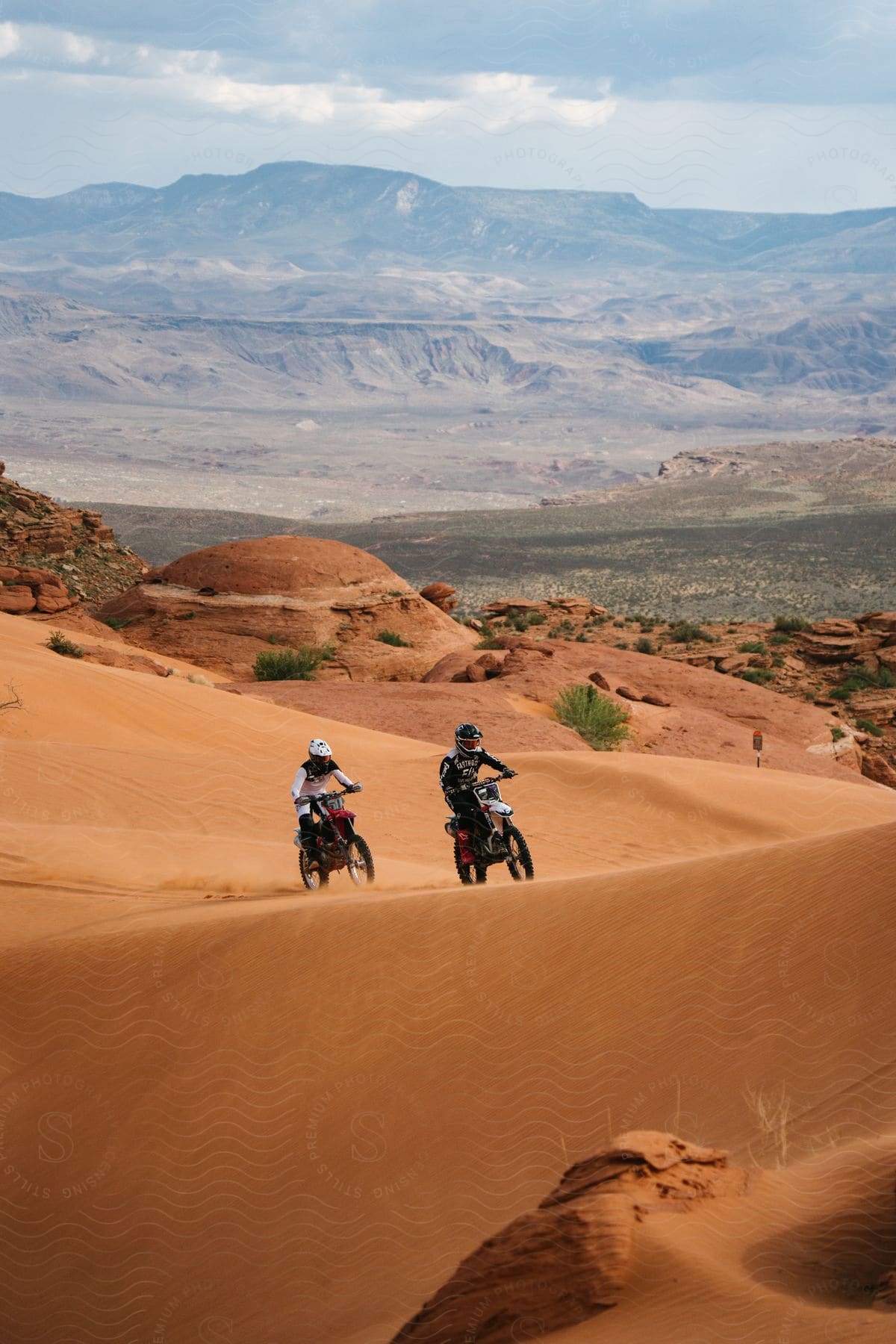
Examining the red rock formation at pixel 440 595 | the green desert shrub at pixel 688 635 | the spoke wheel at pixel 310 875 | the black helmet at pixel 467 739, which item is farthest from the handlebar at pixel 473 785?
the green desert shrub at pixel 688 635

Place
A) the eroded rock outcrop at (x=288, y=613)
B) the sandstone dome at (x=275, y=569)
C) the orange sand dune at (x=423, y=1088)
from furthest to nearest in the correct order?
the sandstone dome at (x=275, y=569) → the eroded rock outcrop at (x=288, y=613) → the orange sand dune at (x=423, y=1088)

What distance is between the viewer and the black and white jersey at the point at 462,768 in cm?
1052

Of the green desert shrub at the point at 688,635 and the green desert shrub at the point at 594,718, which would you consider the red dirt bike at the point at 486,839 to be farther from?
the green desert shrub at the point at 688,635

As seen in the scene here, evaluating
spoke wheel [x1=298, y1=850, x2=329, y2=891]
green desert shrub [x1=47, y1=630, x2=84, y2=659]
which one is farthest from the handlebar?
green desert shrub [x1=47, y1=630, x2=84, y2=659]

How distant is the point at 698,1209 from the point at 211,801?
10953 millimetres

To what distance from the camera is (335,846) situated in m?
10.9

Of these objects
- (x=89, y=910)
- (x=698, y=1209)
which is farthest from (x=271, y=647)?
(x=698, y=1209)

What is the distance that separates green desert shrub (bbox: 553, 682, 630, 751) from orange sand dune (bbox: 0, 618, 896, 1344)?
1343cm

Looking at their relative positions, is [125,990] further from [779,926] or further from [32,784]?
[32,784]

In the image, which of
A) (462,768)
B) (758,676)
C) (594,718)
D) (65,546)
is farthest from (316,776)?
(65,546)

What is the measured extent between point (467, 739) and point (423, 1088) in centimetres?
399

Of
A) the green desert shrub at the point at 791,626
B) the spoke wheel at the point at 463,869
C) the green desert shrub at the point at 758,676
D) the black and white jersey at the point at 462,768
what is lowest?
the spoke wheel at the point at 463,869

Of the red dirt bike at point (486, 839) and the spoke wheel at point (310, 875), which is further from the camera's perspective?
the spoke wheel at point (310, 875)

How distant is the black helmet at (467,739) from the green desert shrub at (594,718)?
39.8ft
